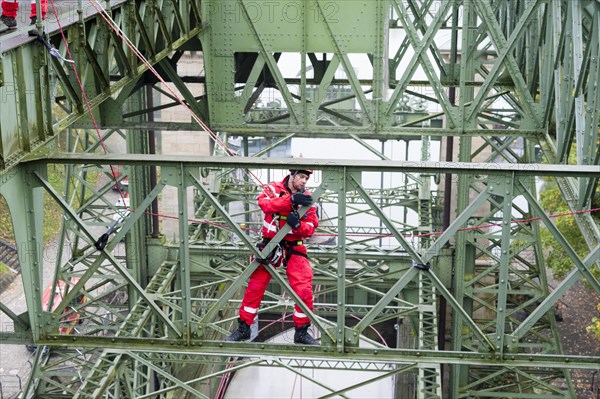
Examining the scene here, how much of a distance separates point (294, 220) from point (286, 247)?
50.8 inches

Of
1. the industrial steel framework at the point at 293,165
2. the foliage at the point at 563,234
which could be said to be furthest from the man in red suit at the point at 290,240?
the foliage at the point at 563,234

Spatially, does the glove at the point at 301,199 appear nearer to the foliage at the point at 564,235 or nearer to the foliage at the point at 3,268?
the foliage at the point at 564,235

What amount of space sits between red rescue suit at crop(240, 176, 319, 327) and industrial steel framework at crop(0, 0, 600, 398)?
47cm

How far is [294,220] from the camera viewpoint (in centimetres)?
1051

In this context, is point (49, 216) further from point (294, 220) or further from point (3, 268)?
point (294, 220)

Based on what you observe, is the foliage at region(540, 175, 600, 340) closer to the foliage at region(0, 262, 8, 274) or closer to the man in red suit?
the man in red suit

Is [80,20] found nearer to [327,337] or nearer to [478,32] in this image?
[327,337]

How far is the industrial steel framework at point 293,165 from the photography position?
1031 centimetres

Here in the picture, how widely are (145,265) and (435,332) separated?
7.13m

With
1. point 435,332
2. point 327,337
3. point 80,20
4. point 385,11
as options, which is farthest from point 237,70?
point 327,337

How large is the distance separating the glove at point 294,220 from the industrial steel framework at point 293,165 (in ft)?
1.35

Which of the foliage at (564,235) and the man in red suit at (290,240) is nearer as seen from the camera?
the man in red suit at (290,240)

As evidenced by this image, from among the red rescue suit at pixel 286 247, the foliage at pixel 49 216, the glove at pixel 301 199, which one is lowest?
the foliage at pixel 49 216

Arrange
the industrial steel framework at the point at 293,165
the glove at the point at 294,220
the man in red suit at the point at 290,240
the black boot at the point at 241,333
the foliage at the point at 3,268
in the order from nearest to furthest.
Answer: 1. the industrial steel framework at the point at 293,165
2. the glove at the point at 294,220
3. the man in red suit at the point at 290,240
4. the black boot at the point at 241,333
5. the foliage at the point at 3,268
